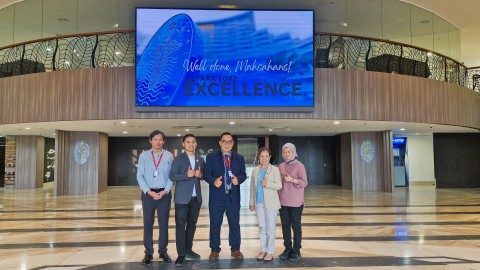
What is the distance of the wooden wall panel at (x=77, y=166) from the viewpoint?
1223cm

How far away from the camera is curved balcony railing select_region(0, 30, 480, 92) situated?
1012cm

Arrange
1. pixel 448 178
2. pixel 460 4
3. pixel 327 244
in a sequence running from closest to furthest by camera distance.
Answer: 1. pixel 327 244
2. pixel 460 4
3. pixel 448 178

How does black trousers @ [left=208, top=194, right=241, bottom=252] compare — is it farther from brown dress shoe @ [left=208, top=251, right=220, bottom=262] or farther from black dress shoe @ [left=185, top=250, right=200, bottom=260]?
black dress shoe @ [left=185, top=250, right=200, bottom=260]

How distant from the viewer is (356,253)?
4520mm

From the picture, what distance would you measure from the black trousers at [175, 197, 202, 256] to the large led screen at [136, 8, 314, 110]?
5040mm

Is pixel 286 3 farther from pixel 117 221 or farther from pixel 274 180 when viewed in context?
pixel 274 180

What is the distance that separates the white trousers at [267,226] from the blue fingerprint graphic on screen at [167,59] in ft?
17.3

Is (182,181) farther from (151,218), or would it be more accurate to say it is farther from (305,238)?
(305,238)

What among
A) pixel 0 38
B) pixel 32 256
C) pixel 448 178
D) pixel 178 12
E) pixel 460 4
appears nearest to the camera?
pixel 32 256

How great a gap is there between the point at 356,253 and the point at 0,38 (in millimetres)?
14336

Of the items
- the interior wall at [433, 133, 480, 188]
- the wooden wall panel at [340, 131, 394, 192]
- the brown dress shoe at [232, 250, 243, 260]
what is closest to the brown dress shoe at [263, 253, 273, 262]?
the brown dress shoe at [232, 250, 243, 260]

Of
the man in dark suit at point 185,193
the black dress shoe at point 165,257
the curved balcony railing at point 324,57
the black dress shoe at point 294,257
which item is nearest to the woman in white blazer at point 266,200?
the black dress shoe at point 294,257

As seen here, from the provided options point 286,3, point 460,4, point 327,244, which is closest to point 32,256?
point 327,244

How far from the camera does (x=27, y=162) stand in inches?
603
